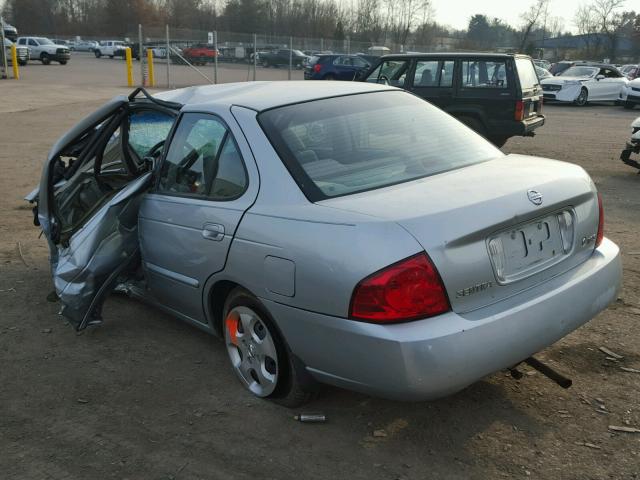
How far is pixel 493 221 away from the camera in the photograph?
9.09 feet

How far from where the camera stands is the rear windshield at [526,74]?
435 inches

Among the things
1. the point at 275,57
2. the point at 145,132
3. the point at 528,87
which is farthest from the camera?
the point at 275,57

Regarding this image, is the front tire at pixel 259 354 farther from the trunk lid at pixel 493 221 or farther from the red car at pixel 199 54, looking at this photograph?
the red car at pixel 199 54

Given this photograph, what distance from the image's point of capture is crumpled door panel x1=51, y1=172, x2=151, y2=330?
408 centimetres

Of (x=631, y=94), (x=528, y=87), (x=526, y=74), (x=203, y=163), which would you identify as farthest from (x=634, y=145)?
(x=631, y=94)

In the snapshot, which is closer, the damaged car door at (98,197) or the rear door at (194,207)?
the rear door at (194,207)

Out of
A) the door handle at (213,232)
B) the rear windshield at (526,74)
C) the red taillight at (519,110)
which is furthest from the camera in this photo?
the rear windshield at (526,74)

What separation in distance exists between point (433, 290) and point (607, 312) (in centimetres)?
240

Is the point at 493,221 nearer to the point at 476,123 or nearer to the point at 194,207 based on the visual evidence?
the point at 194,207

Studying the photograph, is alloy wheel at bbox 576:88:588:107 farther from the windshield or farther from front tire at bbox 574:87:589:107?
the windshield

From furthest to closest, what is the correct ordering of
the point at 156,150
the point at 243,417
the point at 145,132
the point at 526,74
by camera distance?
the point at 526,74, the point at 145,132, the point at 156,150, the point at 243,417

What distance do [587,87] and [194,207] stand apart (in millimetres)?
23654

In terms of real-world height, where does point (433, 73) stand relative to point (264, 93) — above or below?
above

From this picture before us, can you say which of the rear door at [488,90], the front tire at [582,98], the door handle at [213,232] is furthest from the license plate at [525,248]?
the front tire at [582,98]
